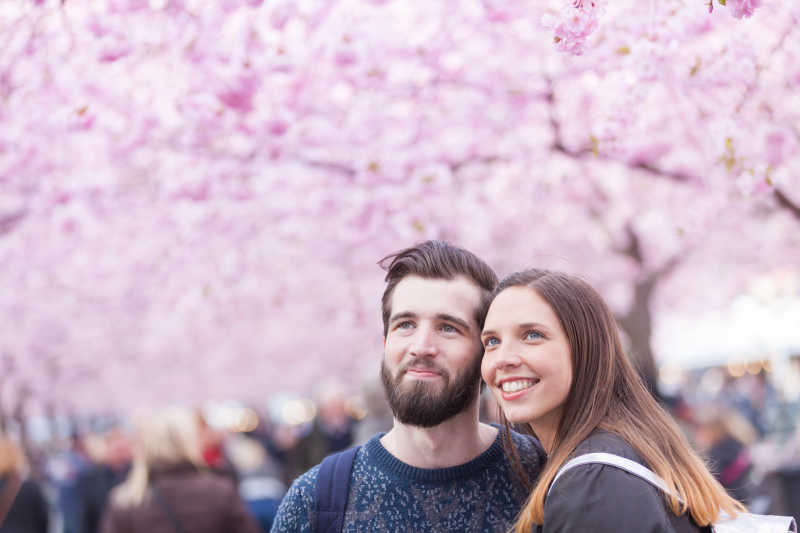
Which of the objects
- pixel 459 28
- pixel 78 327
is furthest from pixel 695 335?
pixel 459 28

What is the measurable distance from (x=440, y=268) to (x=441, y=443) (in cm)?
63

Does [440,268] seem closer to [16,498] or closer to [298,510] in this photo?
[298,510]

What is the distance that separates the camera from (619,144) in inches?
204

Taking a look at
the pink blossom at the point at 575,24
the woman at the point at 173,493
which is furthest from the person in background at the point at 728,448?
the pink blossom at the point at 575,24

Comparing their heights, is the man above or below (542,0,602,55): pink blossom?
below

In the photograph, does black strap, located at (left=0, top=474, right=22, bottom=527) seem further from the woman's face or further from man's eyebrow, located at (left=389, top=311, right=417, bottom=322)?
the woman's face

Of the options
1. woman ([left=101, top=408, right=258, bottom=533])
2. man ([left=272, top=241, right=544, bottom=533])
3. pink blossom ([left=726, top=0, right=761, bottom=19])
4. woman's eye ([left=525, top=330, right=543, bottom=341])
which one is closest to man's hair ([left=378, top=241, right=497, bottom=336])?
man ([left=272, top=241, right=544, bottom=533])

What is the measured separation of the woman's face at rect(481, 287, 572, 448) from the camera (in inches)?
108

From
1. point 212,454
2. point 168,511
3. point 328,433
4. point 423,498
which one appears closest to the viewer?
point 423,498

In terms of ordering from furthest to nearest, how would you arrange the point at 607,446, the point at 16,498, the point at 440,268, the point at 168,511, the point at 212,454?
the point at 212,454 < the point at 16,498 < the point at 168,511 < the point at 440,268 < the point at 607,446

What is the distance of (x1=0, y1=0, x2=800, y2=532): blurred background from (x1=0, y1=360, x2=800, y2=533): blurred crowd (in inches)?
2.0

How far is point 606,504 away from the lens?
7.58ft

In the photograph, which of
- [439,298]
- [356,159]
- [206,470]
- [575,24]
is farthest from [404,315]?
[356,159]

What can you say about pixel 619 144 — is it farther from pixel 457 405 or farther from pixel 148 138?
pixel 148 138
